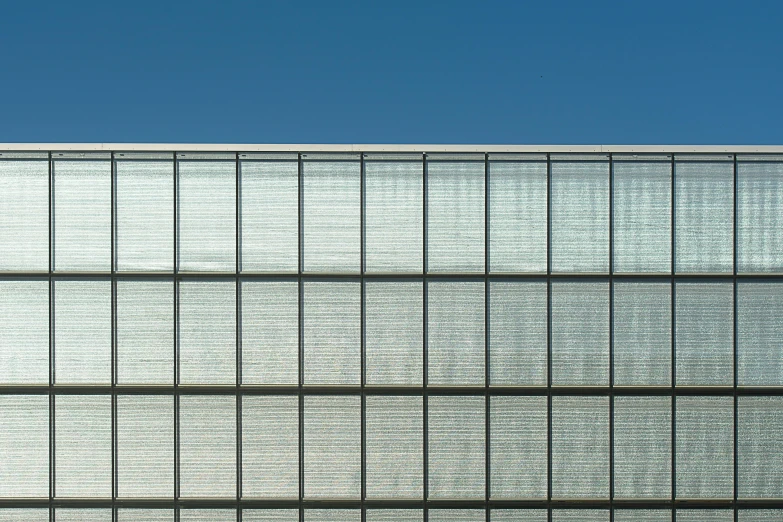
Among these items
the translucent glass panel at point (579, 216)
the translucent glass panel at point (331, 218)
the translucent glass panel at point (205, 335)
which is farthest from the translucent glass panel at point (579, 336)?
the translucent glass panel at point (205, 335)

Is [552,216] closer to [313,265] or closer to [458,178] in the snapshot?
[458,178]

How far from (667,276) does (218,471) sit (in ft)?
35.9

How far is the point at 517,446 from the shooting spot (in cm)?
1222

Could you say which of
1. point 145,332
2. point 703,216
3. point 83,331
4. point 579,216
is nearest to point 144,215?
point 145,332

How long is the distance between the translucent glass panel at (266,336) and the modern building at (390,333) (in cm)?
5

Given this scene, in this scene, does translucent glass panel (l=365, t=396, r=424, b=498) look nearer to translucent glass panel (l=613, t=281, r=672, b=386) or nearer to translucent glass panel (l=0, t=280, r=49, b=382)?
translucent glass panel (l=613, t=281, r=672, b=386)

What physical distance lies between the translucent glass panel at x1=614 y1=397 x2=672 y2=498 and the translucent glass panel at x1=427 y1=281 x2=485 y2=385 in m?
3.34

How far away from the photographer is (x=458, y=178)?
40.4 ft

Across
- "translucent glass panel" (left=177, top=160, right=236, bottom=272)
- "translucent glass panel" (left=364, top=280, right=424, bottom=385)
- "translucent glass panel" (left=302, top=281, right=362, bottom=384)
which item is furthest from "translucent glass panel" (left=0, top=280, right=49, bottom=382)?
"translucent glass panel" (left=364, top=280, right=424, bottom=385)

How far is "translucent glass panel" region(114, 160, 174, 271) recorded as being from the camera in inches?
477

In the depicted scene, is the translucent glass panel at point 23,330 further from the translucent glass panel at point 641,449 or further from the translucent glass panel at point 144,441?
the translucent glass panel at point 641,449

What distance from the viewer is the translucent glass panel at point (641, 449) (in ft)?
40.2

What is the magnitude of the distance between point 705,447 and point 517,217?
22.0ft

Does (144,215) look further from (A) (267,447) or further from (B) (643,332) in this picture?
(B) (643,332)
